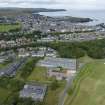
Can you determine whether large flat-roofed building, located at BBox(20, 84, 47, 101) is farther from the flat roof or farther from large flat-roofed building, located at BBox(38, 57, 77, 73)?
the flat roof

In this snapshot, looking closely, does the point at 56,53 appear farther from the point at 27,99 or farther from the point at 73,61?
the point at 27,99

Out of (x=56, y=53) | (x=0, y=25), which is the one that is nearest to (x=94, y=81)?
(x=56, y=53)

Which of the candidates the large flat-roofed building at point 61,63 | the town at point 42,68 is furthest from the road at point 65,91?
the large flat-roofed building at point 61,63

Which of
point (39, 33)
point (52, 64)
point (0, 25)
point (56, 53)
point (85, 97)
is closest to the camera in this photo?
point (85, 97)

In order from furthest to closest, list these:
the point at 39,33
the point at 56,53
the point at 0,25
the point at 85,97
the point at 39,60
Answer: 1. the point at 0,25
2. the point at 39,33
3. the point at 56,53
4. the point at 39,60
5. the point at 85,97

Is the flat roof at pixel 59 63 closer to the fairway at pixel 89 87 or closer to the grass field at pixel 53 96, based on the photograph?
the fairway at pixel 89 87

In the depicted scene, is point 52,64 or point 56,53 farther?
point 56,53

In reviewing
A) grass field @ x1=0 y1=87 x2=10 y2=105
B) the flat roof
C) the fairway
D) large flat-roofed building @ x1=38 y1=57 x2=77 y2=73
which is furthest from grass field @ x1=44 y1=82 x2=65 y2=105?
the flat roof
